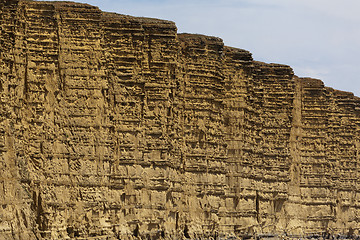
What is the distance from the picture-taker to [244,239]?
54312 millimetres

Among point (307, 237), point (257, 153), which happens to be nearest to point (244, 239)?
point (257, 153)

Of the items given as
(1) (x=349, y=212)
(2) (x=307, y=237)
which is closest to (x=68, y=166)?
(2) (x=307, y=237)

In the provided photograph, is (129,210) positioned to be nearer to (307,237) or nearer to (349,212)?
(307,237)

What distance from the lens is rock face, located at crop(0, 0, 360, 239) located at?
39.2 meters

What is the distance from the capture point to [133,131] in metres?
44.5

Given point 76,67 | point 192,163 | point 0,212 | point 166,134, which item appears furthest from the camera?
point 192,163

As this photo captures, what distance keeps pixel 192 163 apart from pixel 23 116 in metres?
11.8

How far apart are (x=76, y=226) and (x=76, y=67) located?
541 cm

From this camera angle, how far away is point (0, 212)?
36.0 metres

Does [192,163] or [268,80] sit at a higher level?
[268,80]

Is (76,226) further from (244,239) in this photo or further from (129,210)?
(244,239)

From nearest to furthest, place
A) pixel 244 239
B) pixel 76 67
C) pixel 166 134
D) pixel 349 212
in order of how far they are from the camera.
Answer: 1. pixel 76 67
2. pixel 166 134
3. pixel 244 239
4. pixel 349 212

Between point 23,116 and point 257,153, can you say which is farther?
point 257,153

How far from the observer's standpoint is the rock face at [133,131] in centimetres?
3916
